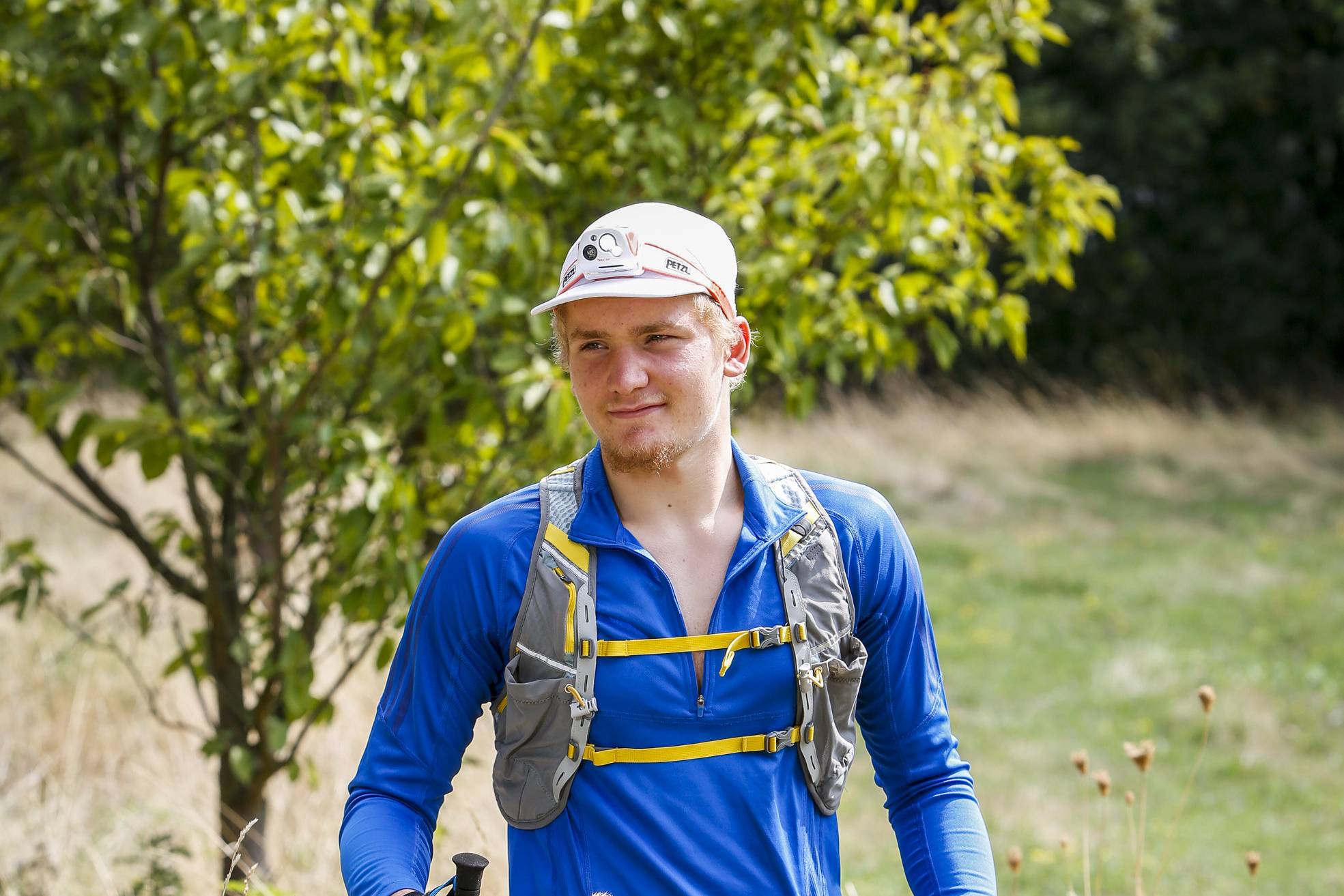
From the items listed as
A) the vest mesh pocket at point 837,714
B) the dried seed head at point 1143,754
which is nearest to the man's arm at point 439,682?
the vest mesh pocket at point 837,714

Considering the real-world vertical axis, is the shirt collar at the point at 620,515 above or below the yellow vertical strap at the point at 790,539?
above

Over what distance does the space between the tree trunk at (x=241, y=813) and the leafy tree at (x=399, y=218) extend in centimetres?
1

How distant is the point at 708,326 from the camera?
184cm

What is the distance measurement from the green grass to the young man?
315 cm

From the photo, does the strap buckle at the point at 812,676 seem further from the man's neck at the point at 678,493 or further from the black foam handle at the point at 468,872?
the black foam handle at the point at 468,872

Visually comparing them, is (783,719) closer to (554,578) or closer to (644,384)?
(554,578)

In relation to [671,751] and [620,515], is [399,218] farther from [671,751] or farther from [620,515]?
[671,751]

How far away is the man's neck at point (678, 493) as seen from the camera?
6.03 feet

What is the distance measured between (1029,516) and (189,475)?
34.0 ft

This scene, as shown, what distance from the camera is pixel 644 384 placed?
1.77 m

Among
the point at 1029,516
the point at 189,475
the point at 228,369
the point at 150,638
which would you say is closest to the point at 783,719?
the point at 189,475

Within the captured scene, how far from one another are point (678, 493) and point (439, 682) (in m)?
0.42

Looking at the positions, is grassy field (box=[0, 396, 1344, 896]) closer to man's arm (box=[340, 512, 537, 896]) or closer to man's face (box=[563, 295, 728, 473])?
man's arm (box=[340, 512, 537, 896])

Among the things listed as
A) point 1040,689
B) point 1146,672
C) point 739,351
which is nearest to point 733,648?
point 739,351
